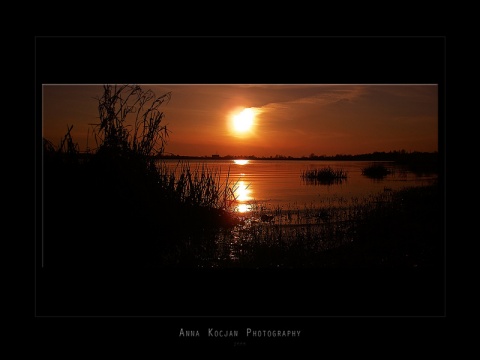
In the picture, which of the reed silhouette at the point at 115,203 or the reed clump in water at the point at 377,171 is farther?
the reed clump in water at the point at 377,171

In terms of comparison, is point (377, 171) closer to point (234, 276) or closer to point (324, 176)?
point (324, 176)

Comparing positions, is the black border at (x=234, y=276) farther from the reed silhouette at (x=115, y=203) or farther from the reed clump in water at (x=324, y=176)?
the reed clump in water at (x=324, y=176)

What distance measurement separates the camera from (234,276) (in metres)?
2.22

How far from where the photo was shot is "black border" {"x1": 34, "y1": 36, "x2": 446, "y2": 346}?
2.23 metres

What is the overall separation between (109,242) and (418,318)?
2013 millimetres

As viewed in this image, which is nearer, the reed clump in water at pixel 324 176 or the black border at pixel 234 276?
the black border at pixel 234 276

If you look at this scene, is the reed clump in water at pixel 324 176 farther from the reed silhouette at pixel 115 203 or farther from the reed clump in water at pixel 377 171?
the reed silhouette at pixel 115 203

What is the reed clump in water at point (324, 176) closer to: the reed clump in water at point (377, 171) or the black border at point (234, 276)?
the reed clump in water at point (377, 171)

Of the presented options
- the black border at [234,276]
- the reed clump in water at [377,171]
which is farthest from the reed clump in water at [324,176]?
the black border at [234,276]

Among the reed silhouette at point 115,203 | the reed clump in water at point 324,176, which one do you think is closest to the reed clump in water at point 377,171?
the reed clump in water at point 324,176

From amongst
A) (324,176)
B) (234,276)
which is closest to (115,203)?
(234,276)

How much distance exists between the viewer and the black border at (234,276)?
2229mm
